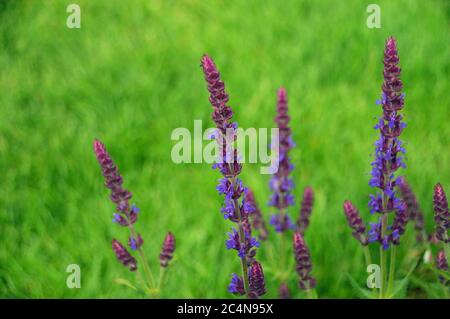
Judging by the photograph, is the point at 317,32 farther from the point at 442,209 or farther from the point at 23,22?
the point at 442,209

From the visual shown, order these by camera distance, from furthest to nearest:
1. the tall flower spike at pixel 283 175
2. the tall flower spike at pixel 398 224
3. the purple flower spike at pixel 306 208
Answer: the purple flower spike at pixel 306 208, the tall flower spike at pixel 283 175, the tall flower spike at pixel 398 224

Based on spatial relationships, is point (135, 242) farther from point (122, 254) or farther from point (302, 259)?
point (302, 259)

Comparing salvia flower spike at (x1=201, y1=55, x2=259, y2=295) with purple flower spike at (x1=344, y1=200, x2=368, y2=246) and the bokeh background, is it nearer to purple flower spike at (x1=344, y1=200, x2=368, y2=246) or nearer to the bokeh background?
purple flower spike at (x1=344, y1=200, x2=368, y2=246)

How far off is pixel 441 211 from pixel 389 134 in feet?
1.21

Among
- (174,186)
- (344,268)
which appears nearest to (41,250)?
(174,186)

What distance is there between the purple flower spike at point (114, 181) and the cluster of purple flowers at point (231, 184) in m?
0.57

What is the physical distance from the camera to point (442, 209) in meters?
2.29

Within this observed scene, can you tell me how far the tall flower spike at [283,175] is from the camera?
9.75 feet

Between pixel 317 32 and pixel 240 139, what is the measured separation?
5.70 ft

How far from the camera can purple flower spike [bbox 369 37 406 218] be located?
216 cm

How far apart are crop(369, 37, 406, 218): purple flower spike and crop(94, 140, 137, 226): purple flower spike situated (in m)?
1.12

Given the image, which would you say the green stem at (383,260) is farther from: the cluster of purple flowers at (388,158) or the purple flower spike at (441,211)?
the purple flower spike at (441,211)

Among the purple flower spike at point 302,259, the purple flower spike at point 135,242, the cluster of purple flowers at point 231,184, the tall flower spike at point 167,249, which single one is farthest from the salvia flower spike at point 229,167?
the purple flower spike at point 135,242

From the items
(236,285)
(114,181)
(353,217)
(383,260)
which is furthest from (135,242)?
(383,260)
